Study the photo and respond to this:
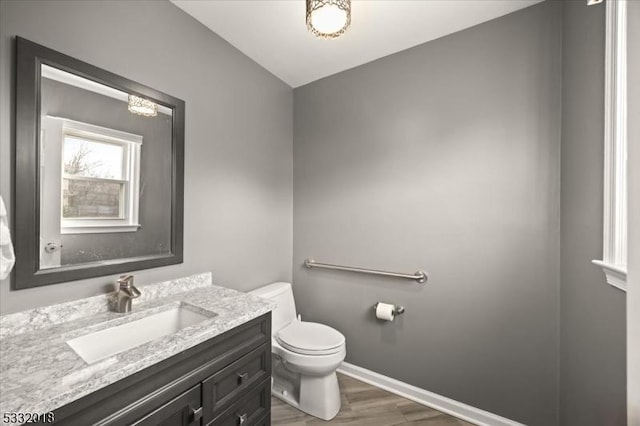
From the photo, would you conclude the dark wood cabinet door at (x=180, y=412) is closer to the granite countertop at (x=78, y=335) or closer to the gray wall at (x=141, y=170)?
the granite countertop at (x=78, y=335)

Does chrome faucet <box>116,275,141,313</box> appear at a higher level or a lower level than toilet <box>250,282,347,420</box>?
higher

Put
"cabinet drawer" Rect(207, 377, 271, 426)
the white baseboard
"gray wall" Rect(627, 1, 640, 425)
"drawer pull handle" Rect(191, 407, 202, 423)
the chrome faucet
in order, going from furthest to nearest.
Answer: the white baseboard < the chrome faucet < "cabinet drawer" Rect(207, 377, 271, 426) < "drawer pull handle" Rect(191, 407, 202, 423) < "gray wall" Rect(627, 1, 640, 425)

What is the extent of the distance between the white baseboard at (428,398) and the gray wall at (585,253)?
37 cm

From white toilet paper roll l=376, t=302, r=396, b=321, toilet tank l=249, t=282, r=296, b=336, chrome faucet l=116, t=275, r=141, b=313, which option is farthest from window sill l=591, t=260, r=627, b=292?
chrome faucet l=116, t=275, r=141, b=313

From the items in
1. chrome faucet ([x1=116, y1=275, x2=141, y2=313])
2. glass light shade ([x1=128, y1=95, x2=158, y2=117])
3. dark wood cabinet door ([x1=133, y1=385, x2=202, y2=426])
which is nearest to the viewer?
dark wood cabinet door ([x1=133, y1=385, x2=202, y2=426])

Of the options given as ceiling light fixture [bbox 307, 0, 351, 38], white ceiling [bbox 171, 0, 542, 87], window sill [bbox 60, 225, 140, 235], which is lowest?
window sill [bbox 60, 225, 140, 235]

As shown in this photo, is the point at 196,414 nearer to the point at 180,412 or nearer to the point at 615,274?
the point at 180,412

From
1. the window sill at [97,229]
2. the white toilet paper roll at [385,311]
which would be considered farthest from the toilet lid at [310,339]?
the window sill at [97,229]

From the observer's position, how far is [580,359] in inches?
47.2

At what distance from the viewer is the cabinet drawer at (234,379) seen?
3.29 feet

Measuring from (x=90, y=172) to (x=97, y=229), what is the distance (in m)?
0.26

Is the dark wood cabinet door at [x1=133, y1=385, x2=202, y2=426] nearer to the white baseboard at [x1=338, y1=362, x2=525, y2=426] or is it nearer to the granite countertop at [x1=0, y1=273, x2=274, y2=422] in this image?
the granite countertop at [x1=0, y1=273, x2=274, y2=422]

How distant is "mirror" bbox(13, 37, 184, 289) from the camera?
39.2 inches

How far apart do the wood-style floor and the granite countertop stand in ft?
3.14
